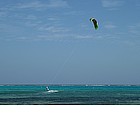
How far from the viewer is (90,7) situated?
4.36m
